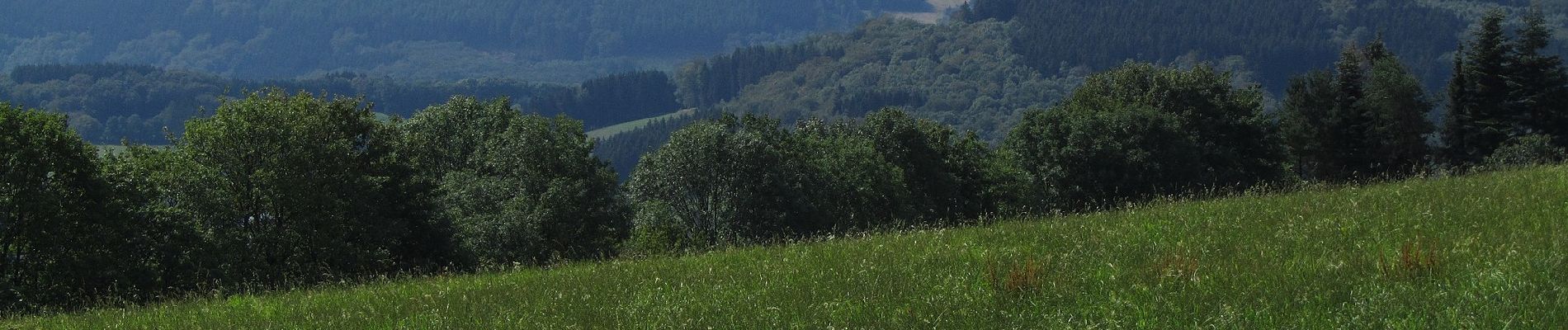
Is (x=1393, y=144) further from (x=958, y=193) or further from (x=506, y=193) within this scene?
(x=506, y=193)

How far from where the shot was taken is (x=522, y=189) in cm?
5831

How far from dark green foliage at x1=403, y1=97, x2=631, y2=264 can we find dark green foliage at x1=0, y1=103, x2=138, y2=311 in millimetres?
15131

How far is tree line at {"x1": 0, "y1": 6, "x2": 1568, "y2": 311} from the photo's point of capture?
35594 millimetres

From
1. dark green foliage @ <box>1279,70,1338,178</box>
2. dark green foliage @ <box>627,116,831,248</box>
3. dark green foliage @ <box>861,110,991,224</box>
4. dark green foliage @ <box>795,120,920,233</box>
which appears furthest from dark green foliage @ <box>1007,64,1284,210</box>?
dark green foliage @ <box>627,116,831,248</box>

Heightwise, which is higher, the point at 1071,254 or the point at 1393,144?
the point at 1071,254

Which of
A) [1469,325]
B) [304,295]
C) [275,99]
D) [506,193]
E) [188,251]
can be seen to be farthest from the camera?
[506,193]

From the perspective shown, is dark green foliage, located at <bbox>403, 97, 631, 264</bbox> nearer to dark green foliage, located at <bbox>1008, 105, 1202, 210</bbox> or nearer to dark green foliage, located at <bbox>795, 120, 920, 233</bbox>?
dark green foliage, located at <bbox>795, 120, 920, 233</bbox>

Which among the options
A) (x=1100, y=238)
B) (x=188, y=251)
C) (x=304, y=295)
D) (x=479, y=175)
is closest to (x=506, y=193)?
(x=479, y=175)

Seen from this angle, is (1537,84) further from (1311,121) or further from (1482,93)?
(1311,121)

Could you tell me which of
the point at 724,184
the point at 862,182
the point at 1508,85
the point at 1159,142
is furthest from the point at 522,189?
the point at 1508,85

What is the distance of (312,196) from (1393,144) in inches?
2631

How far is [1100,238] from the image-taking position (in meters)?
12.0

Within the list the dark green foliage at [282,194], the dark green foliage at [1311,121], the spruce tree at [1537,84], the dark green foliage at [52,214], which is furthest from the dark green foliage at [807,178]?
the spruce tree at [1537,84]

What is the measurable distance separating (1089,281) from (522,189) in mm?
51231
